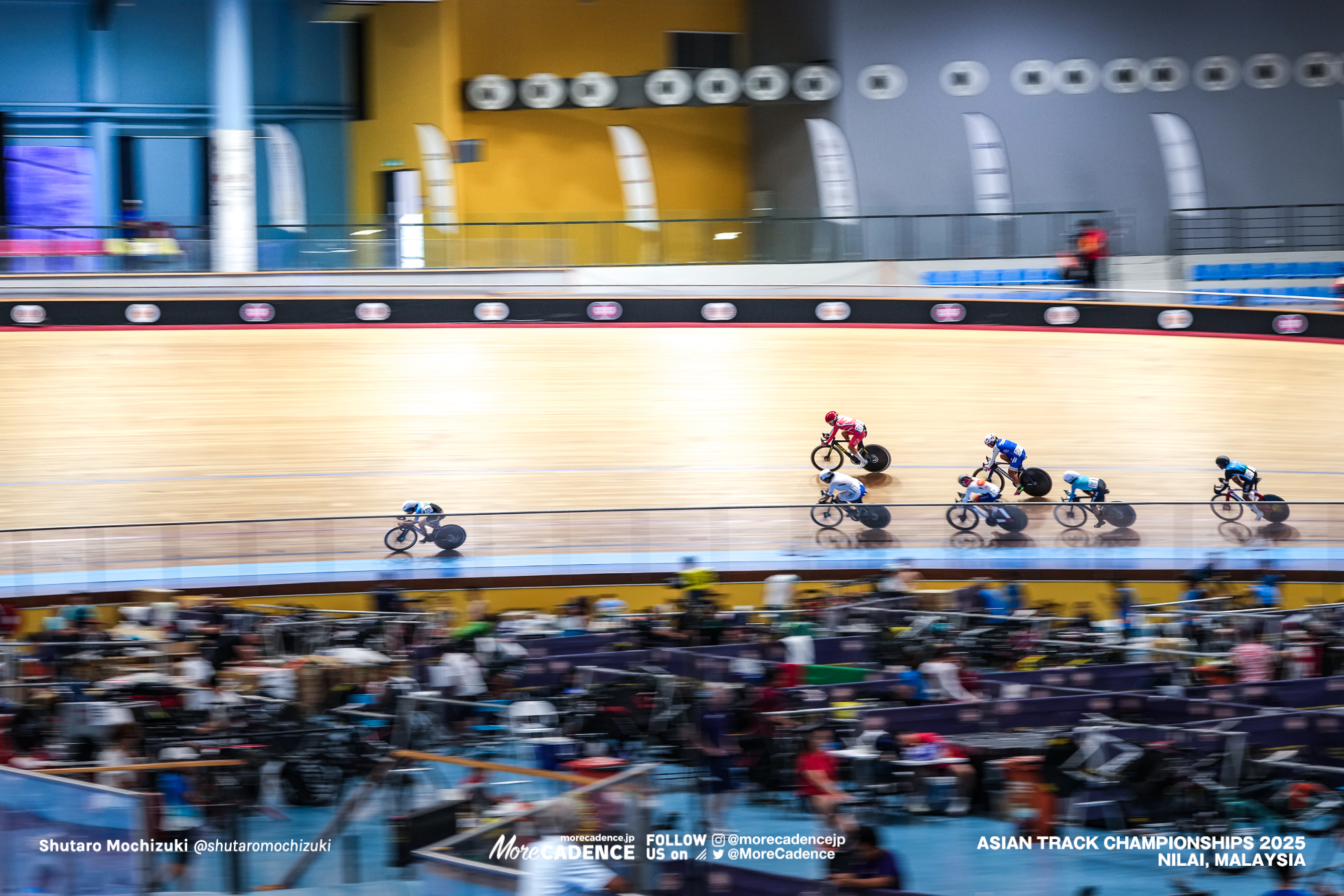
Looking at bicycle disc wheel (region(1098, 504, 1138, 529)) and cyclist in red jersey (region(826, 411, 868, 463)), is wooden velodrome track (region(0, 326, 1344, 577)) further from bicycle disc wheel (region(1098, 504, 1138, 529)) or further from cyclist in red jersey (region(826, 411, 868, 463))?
bicycle disc wheel (region(1098, 504, 1138, 529))

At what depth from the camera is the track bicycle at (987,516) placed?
1171cm

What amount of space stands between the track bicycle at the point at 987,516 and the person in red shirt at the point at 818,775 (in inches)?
183

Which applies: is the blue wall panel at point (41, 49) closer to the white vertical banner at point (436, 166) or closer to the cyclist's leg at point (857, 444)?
the white vertical banner at point (436, 166)

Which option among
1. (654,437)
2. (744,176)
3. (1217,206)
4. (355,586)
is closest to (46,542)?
(355,586)

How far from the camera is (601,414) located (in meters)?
16.9

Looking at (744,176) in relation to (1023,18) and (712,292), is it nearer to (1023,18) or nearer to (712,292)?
A: (1023,18)

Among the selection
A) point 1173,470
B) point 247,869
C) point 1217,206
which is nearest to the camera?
point 247,869

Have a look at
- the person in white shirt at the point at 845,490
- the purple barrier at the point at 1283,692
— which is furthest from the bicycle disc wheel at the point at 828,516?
the purple barrier at the point at 1283,692

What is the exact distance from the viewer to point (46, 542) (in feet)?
36.3

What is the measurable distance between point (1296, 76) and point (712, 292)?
11.2 m

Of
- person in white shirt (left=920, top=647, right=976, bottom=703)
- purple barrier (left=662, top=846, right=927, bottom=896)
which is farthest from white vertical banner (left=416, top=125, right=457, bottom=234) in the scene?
purple barrier (left=662, top=846, right=927, bottom=896)

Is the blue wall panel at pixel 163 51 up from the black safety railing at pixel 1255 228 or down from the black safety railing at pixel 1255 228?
up

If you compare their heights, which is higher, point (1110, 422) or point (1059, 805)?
point (1110, 422)

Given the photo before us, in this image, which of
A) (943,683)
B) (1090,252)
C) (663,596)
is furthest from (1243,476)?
(1090,252)
